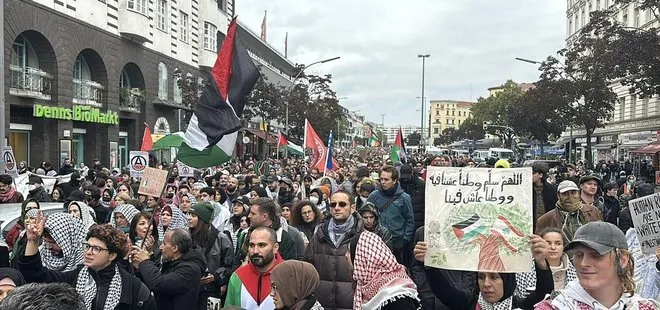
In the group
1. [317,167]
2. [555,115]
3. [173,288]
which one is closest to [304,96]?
[555,115]

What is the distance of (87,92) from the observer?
29938mm

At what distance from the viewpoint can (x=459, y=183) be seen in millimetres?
4086

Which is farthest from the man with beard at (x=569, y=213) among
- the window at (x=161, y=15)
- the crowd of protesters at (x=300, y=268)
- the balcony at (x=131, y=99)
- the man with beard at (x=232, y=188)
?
the window at (x=161, y=15)

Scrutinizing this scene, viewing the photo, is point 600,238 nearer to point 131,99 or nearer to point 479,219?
point 479,219

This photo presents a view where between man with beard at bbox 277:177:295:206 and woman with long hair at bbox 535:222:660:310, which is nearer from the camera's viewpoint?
woman with long hair at bbox 535:222:660:310

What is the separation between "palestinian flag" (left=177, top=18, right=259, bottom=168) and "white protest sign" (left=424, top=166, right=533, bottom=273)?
11.4 feet

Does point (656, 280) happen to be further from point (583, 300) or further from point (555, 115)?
point (555, 115)

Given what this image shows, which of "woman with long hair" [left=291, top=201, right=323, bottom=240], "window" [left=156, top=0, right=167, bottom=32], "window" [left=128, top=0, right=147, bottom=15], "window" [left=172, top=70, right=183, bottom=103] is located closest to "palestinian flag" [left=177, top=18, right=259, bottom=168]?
"woman with long hair" [left=291, top=201, right=323, bottom=240]

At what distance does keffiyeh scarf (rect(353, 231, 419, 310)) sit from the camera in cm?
411

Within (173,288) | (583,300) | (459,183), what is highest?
(459,183)

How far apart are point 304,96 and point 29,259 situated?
4859cm

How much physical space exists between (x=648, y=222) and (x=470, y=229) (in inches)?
67.0

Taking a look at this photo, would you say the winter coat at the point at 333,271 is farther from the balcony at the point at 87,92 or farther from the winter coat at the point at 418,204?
the balcony at the point at 87,92

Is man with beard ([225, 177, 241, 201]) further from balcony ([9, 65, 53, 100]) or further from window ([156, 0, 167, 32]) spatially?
window ([156, 0, 167, 32])
